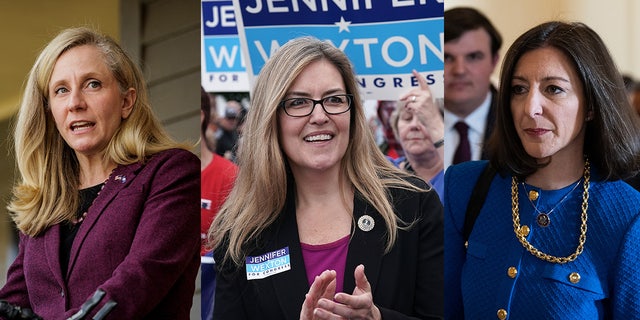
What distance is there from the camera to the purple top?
9.62ft

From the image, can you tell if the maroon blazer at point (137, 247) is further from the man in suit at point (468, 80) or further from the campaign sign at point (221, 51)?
the man in suit at point (468, 80)

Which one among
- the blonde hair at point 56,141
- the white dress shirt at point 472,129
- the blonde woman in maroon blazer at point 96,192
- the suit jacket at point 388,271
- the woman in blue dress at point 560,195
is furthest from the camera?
the white dress shirt at point 472,129

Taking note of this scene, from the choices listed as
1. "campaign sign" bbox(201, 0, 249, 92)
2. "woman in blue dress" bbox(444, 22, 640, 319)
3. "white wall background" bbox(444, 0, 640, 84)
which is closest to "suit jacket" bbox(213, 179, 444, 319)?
"woman in blue dress" bbox(444, 22, 640, 319)

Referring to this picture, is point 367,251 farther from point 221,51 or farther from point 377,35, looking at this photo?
point 221,51

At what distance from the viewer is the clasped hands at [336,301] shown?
2.80m

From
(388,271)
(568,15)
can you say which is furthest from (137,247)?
(568,15)

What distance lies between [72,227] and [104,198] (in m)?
0.15

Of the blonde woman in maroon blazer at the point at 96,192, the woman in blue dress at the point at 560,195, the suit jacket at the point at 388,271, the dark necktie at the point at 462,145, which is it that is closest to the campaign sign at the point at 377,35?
the woman in blue dress at the point at 560,195

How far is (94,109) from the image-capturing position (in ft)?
10.8

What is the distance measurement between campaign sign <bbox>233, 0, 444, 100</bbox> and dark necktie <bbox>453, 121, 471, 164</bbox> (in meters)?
0.69

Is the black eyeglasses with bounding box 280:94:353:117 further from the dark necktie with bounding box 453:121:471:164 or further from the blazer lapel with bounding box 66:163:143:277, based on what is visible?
the dark necktie with bounding box 453:121:471:164

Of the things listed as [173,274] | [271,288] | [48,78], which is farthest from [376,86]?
[48,78]

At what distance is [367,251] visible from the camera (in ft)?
9.58

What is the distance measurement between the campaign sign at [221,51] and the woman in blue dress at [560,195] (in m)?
0.81
